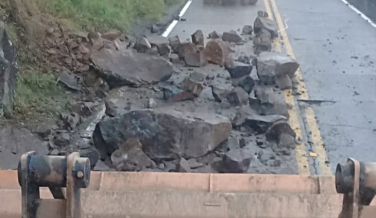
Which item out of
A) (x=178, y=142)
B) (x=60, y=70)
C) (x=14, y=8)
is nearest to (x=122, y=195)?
(x=178, y=142)

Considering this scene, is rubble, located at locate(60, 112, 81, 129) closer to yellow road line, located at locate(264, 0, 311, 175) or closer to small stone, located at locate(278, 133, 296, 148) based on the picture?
small stone, located at locate(278, 133, 296, 148)

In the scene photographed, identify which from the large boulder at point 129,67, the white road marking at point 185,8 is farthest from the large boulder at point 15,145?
the white road marking at point 185,8

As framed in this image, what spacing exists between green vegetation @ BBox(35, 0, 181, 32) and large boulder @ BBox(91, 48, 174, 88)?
84.8 inches

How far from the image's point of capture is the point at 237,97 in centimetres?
678

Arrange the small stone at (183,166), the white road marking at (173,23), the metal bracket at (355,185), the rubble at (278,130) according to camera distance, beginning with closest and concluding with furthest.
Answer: the metal bracket at (355,185)
the small stone at (183,166)
the rubble at (278,130)
the white road marking at (173,23)

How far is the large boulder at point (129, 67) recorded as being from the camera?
7787mm

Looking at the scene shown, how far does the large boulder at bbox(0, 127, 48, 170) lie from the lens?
213 inches

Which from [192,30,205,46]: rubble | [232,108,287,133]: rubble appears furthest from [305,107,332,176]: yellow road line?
[192,30,205,46]: rubble

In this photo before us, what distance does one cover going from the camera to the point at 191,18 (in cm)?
1403

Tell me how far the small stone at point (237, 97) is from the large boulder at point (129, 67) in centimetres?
135

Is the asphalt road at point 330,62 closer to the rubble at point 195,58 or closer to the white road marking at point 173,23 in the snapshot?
the white road marking at point 173,23

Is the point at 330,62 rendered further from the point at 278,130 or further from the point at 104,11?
the point at 104,11

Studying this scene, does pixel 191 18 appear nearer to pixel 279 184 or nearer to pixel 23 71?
pixel 23 71

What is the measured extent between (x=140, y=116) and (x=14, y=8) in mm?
3868
